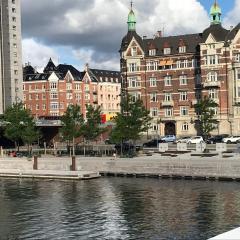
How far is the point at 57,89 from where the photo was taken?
15762 cm

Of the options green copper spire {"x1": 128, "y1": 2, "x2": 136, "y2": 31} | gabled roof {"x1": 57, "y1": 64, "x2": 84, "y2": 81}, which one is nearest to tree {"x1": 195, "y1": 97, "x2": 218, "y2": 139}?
green copper spire {"x1": 128, "y1": 2, "x2": 136, "y2": 31}

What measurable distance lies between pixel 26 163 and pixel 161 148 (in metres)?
18.0

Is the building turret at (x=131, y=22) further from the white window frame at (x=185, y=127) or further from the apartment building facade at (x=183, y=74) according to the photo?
the white window frame at (x=185, y=127)

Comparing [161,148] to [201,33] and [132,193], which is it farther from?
[201,33]

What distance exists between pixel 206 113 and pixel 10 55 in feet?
208

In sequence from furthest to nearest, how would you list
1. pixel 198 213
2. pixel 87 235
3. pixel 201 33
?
pixel 201 33
pixel 198 213
pixel 87 235

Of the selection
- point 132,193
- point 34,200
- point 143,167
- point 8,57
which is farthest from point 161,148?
point 8,57

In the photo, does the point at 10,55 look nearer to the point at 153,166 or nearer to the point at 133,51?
the point at 133,51

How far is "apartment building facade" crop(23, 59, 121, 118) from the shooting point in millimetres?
157875

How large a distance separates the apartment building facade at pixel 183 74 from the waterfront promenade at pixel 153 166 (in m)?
35.0

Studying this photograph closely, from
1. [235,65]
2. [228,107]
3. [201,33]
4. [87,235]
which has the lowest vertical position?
[87,235]

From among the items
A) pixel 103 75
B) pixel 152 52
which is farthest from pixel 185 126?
pixel 103 75

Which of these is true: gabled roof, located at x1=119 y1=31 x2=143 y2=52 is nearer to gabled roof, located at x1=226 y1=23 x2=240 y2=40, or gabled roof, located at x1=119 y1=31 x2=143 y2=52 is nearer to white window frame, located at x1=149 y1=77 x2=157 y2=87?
white window frame, located at x1=149 y1=77 x2=157 y2=87

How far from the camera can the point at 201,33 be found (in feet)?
356
